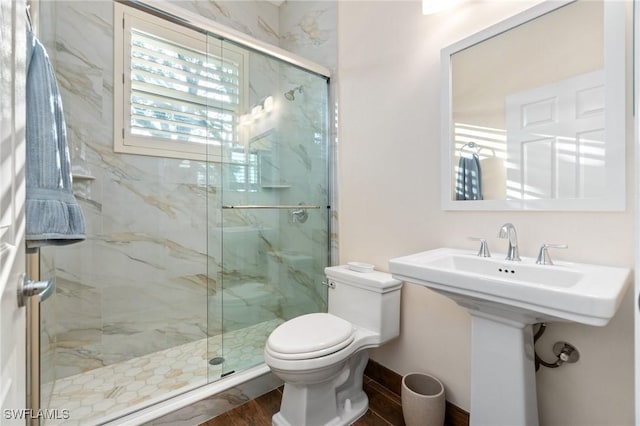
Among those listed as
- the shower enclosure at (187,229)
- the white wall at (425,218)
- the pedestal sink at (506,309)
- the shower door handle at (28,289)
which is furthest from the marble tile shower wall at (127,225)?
the pedestal sink at (506,309)

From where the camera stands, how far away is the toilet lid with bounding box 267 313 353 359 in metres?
1.19

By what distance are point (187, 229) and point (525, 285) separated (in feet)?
6.71

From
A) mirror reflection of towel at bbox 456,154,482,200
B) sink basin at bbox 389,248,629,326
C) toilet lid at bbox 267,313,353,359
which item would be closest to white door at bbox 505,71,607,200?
mirror reflection of towel at bbox 456,154,482,200

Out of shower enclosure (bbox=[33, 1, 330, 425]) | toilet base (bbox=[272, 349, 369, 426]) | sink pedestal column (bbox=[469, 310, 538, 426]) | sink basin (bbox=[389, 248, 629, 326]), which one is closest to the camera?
sink basin (bbox=[389, 248, 629, 326])

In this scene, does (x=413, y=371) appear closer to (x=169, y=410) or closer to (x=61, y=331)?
(x=169, y=410)

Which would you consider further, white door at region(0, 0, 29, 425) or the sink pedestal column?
the sink pedestal column

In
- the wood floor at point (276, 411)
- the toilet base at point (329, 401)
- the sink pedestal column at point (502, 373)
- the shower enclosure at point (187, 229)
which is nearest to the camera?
the sink pedestal column at point (502, 373)

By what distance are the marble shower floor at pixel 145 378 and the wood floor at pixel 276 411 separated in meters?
0.19

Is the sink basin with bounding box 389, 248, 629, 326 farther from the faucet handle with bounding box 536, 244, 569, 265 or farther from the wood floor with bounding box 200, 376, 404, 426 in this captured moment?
the wood floor with bounding box 200, 376, 404, 426

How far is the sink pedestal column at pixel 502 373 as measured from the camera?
95cm

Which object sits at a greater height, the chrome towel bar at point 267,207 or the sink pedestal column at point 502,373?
the chrome towel bar at point 267,207

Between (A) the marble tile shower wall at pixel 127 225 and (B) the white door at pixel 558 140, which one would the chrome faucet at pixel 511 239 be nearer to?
(B) the white door at pixel 558 140

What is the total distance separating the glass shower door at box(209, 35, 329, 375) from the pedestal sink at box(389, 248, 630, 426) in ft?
3.34

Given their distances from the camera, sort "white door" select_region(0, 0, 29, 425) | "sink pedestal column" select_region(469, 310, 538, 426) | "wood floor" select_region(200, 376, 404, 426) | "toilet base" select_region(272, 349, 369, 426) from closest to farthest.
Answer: "white door" select_region(0, 0, 29, 425) → "sink pedestal column" select_region(469, 310, 538, 426) → "toilet base" select_region(272, 349, 369, 426) → "wood floor" select_region(200, 376, 404, 426)
